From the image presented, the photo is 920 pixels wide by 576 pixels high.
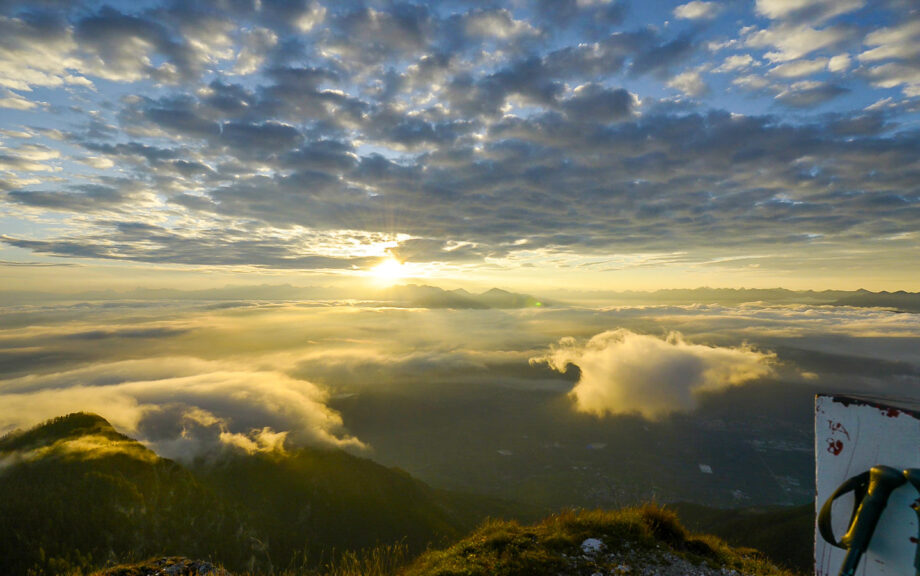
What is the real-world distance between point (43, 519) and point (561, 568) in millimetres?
151580

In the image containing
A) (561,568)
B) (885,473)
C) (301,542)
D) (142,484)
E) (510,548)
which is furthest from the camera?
(301,542)

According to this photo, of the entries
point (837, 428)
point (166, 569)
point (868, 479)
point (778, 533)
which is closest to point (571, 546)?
point (837, 428)

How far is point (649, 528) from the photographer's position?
10.9 m

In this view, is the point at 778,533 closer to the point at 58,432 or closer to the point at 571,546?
the point at 571,546

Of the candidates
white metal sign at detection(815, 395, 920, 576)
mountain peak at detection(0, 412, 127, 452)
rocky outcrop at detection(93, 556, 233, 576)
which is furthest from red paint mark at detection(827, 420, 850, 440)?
mountain peak at detection(0, 412, 127, 452)

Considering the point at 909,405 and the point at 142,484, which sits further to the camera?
the point at 142,484

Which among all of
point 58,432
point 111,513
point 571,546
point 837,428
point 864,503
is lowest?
point 111,513

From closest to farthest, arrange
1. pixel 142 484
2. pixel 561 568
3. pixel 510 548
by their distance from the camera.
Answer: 1. pixel 561 568
2. pixel 510 548
3. pixel 142 484

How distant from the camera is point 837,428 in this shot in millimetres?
3852

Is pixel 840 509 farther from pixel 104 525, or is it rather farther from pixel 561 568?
pixel 104 525

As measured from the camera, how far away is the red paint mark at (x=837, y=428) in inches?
149

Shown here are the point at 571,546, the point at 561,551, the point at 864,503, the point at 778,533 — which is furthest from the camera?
the point at 778,533

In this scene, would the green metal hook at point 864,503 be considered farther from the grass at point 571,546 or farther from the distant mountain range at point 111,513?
the distant mountain range at point 111,513

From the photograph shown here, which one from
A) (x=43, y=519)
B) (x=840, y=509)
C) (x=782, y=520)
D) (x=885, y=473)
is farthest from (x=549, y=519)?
(x=782, y=520)
